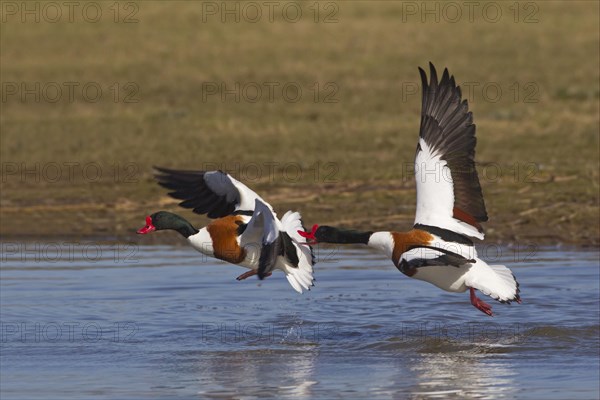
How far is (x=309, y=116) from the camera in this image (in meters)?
23.3

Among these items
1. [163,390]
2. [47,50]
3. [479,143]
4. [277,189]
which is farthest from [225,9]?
[163,390]

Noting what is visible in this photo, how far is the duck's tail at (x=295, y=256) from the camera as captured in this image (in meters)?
10.0

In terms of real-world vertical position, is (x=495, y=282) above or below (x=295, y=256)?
below

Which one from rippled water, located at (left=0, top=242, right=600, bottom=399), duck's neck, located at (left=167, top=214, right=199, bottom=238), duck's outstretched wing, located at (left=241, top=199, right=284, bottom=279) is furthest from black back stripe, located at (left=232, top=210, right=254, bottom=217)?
rippled water, located at (left=0, top=242, right=600, bottom=399)

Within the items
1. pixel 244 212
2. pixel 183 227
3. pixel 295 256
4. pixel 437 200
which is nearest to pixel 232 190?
pixel 244 212

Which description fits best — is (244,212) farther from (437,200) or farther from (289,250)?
(437,200)

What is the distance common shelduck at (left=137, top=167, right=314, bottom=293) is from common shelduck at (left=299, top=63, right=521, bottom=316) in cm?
21

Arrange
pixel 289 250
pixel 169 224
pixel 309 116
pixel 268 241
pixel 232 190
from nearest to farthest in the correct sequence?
pixel 268 241 < pixel 289 250 < pixel 232 190 < pixel 169 224 < pixel 309 116

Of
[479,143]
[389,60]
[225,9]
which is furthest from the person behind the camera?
[225,9]

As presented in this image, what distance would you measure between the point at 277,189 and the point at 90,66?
46.0 ft

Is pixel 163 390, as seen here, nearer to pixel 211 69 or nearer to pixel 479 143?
pixel 479 143

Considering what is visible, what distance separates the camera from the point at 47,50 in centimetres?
3198

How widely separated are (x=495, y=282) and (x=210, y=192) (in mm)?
2568

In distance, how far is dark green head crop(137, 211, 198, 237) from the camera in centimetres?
1092
